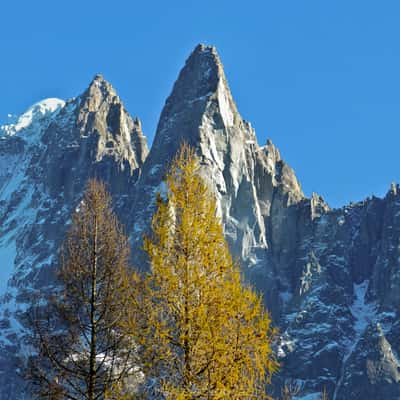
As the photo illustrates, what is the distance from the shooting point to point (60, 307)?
57.5 ft

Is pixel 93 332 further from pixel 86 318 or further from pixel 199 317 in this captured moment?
pixel 199 317

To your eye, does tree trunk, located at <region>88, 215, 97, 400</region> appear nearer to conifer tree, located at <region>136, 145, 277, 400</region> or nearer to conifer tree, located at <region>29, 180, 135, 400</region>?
conifer tree, located at <region>29, 180, 135, 400</region>

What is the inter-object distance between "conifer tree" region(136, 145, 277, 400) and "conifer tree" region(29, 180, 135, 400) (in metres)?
0.72

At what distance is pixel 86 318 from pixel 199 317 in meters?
2.58

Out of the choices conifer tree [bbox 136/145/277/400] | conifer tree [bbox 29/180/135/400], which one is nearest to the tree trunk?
conifer tree [bbox 29/180/135/400]

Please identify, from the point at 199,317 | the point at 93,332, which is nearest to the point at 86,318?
the point at 93,332

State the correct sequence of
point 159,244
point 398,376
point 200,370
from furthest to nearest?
point 398,376 → point 159,244 → point 200,370

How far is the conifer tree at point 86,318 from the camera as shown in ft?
55.5

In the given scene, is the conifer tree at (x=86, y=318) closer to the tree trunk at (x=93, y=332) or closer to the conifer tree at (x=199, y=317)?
the tree trunk at (x=93, y=332)

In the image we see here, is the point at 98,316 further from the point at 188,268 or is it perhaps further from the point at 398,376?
the point at 398,376

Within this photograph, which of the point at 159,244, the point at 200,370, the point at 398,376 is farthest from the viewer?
the point at 398,376

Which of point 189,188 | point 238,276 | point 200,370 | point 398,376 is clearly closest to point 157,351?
point 200,370

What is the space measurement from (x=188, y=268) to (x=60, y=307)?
8.54 feet

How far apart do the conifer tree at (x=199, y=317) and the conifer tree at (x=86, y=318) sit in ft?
2.37
